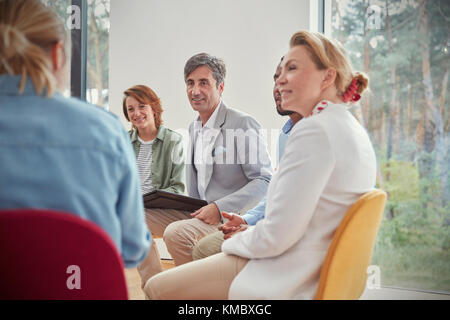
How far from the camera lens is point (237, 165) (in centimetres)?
240

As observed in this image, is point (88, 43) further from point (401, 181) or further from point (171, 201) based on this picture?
point (401, 181)

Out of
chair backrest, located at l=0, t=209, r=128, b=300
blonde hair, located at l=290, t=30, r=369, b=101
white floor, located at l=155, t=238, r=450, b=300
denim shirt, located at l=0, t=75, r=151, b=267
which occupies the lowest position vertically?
white floor, located at l=155, t=238, r=450, b=300

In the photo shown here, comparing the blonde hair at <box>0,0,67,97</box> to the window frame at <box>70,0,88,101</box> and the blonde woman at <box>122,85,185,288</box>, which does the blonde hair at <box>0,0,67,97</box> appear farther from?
the window frame at <box>70,0,88,101</box>

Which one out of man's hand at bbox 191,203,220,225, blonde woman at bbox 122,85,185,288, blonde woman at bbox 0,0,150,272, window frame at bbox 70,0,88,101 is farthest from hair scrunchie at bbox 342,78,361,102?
window frame at bbox 70,0,88,101

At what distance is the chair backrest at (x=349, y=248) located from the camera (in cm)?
106

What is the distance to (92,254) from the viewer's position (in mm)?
783

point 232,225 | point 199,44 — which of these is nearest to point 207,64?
point 199,44

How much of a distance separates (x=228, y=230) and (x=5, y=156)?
1.09 metres

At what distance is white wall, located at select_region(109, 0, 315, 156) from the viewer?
3.39 m

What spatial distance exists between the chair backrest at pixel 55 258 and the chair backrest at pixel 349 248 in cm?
53

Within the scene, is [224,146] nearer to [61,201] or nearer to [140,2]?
[61,201]

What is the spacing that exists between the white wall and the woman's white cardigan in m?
2.22

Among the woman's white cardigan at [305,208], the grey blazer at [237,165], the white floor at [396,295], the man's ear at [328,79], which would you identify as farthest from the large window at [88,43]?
the woman's white cardigan at [305,208]

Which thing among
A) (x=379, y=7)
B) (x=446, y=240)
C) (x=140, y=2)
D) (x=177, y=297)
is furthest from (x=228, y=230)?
(x=140, y=2)
